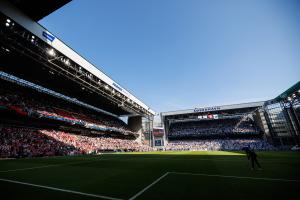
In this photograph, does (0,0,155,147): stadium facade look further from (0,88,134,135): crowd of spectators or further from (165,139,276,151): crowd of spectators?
(165,139,276,151): crowd of spectators

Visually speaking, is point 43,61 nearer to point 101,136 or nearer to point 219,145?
point 101,136

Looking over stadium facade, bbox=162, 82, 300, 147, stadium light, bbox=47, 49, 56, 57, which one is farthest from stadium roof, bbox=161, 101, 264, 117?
stadium light, bbox=47, 49, 56, 57

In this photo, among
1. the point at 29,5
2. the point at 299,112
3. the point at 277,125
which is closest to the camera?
the point at 29,5

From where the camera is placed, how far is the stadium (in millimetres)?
5859

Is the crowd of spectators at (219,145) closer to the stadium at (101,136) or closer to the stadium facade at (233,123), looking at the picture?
the stadium at (101,136)

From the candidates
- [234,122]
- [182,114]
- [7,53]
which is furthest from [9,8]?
[234,122]

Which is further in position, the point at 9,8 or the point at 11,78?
the point at 11,78

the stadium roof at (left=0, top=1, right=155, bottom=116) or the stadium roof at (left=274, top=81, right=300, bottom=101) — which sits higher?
the stadium roof at (left=0, top=1, right=155, bottom=116)

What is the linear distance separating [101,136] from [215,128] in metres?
41.8

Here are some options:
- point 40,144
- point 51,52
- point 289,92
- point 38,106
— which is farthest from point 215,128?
point 51,52

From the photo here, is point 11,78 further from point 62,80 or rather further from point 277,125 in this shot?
point 277,125

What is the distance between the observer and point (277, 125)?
44000 mm

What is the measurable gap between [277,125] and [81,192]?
5451 centimetres

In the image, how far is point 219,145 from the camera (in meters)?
51.4
